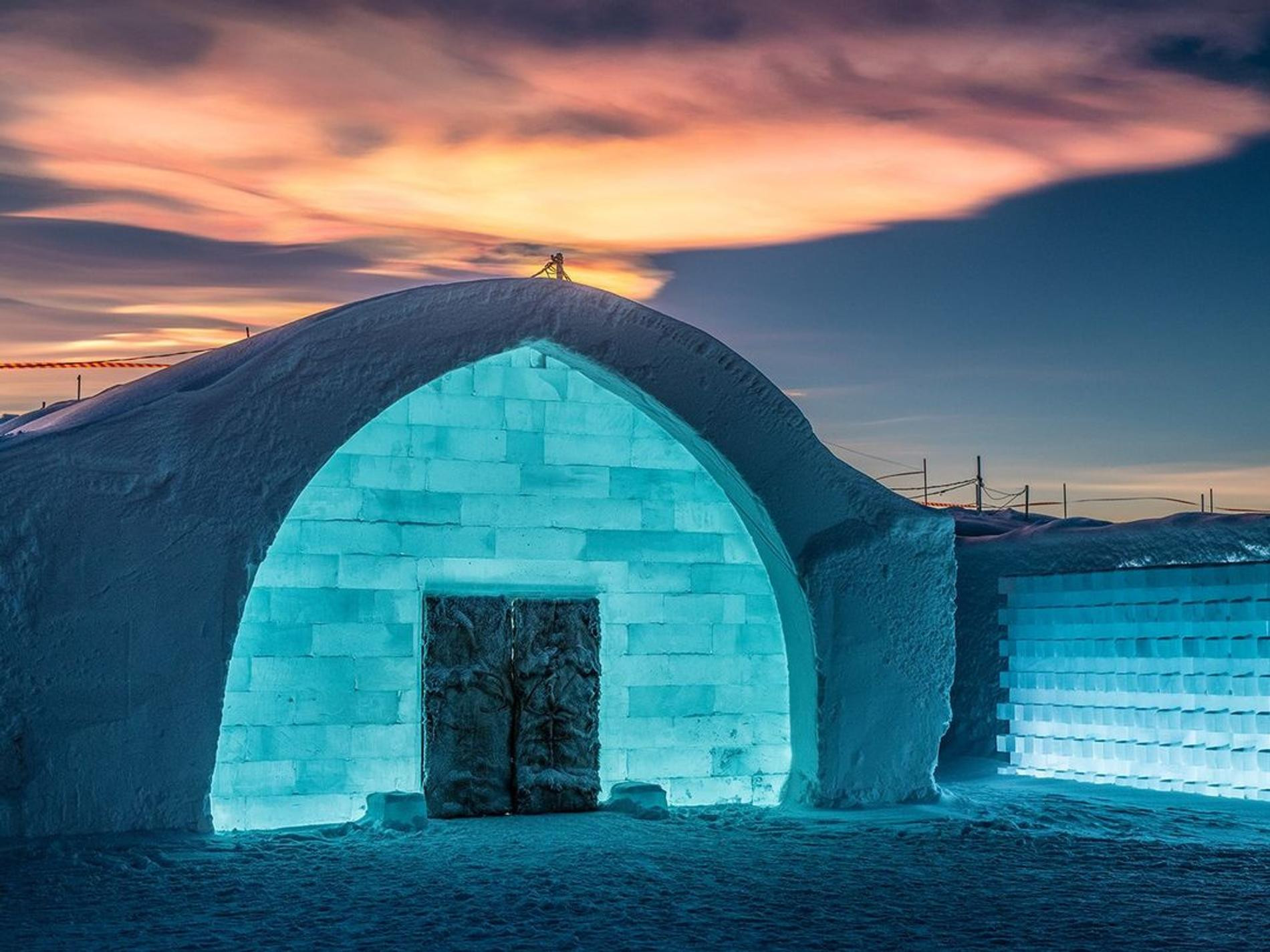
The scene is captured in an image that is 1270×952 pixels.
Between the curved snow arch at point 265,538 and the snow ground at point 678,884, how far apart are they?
408 mm

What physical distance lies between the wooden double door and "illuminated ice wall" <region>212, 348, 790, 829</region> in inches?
4.4

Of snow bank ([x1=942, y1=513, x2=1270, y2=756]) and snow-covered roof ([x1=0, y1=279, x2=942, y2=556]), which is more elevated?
snow-covered roof ([x1=0, y1=279, x2=942, y2=556])

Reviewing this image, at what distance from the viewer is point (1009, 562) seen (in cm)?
1280

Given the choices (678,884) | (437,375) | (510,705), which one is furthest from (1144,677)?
(437,375)

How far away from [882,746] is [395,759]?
10.6 ft

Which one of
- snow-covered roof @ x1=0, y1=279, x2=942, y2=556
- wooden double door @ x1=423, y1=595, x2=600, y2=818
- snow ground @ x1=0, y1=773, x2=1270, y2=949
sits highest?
snow-covered roof @ x1=0, y1=279, x2=942, y2=556

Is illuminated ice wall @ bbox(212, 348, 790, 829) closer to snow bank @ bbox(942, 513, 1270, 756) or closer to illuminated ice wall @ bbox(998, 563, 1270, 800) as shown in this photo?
illuminated ice wall @ bbox(998, 563, 1270, 800)

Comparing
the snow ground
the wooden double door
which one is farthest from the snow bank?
the wooden double door

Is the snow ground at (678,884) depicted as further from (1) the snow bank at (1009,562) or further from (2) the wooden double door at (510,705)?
(1) the snow bank at (1009,562)

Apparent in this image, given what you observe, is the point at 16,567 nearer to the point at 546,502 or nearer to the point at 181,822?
the point at 181,822

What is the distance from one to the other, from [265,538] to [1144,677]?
669 centimetres

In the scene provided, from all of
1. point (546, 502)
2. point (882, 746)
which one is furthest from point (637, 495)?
point (882, 746)

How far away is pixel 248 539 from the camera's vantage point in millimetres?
8125

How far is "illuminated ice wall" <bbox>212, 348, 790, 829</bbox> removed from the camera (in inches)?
352
